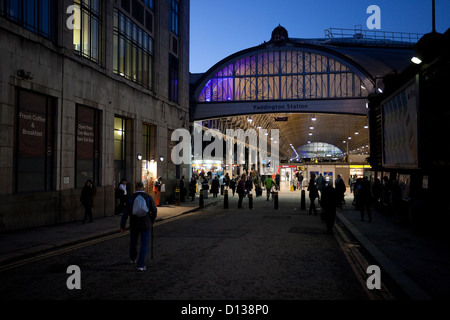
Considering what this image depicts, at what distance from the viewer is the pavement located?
6492 millimetres

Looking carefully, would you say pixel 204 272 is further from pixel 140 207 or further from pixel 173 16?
pixel 173 16

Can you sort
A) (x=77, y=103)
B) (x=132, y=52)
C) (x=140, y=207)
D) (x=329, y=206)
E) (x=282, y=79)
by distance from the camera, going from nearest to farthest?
(x=140, y=207), (x=329, y=206), (x=77, y=103), (x=132, y=52), (x=282, y=79)

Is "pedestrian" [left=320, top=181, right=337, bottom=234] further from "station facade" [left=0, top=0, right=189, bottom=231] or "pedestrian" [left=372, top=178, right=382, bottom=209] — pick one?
"station facade" [left=0, top=0, right=189, bottom=231]

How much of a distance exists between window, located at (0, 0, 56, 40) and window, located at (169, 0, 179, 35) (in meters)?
13.6

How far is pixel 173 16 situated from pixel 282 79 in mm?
12866

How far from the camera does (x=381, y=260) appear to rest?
820 cm

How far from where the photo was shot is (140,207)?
7449 mm

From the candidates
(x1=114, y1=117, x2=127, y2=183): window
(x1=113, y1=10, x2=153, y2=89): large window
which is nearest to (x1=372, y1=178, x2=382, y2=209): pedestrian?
(x1=114, y1=117, x2=127, y2=183): window

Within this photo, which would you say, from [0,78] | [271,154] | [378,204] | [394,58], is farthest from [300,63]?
[271,154]

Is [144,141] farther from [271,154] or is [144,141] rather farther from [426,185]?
[271,154]

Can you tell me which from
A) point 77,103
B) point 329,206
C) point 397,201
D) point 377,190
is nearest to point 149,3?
point 77,103

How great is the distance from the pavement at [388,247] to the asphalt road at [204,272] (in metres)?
0.79
